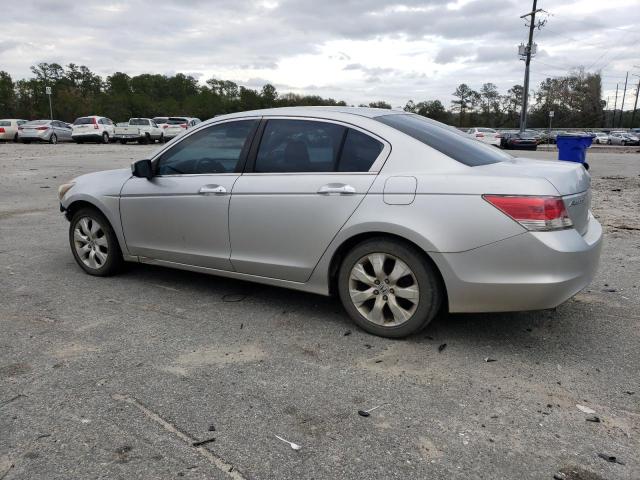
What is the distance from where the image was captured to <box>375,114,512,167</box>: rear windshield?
12.6 feet

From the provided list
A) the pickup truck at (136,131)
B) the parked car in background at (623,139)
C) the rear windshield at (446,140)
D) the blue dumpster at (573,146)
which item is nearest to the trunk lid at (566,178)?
the rear windshield at (446,140)

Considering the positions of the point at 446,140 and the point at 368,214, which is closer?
the point at 368,214

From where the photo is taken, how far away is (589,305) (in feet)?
14.8

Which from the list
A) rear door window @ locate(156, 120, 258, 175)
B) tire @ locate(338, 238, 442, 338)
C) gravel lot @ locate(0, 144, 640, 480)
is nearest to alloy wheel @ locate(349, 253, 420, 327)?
tire @ locate(338, 238, 442, 338)

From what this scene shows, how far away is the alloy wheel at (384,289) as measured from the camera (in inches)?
144

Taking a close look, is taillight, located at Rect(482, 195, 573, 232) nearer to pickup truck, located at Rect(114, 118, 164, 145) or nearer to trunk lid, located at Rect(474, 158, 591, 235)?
trunk lid, located at Rect(474, 158, 591, 235)

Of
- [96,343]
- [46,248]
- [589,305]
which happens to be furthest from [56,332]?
[589,305]

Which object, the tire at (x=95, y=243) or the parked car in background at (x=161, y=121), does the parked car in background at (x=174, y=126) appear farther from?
the tire at (x=95, y=243)

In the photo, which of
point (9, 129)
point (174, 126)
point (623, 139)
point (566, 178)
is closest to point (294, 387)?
point (566, 178)

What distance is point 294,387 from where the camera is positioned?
3.16m

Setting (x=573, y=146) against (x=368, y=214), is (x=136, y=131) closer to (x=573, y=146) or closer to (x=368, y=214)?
(x=573, y=146)

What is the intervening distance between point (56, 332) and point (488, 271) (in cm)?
304

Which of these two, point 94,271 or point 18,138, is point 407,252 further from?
point 18,138

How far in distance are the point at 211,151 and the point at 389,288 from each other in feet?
6.49
